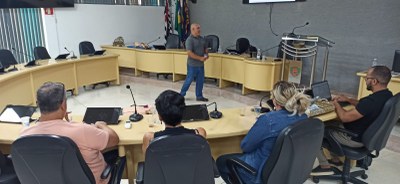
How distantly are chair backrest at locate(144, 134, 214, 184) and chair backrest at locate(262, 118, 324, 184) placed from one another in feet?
1.29

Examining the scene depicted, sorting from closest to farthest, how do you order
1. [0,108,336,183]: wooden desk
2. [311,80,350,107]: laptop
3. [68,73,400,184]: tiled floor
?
1. [0,108,336,183]: wooden desk
2. [311,80,350,107]: laptop
3. [68,73,400,184]: tiled floor

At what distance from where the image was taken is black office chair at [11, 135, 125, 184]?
1532mm

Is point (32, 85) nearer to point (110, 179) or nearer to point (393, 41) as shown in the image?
point (110, 179)

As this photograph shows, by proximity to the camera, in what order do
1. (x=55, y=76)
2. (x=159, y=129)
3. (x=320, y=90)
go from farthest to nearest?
1. (x=55, y=76)
2. (x=320, y=90)
3. (x=159, y=129)

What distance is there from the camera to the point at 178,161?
1.58m

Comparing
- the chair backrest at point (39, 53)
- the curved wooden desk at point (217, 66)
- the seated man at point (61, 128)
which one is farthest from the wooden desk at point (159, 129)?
the chair backrest at point (39, 53)

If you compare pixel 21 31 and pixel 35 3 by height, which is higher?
pixel 35 3

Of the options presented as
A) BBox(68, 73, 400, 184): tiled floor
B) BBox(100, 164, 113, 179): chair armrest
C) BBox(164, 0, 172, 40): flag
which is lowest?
BBox(68, 73, 400, 184): tiled floor

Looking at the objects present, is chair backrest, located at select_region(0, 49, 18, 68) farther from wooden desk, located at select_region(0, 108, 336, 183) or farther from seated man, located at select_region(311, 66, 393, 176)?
seated man, located at select_region(311, 66, 393, 176)

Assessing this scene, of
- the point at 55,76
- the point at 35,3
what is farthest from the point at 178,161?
the point at 35,3

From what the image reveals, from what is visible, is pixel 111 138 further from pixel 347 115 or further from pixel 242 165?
pixel 347 115

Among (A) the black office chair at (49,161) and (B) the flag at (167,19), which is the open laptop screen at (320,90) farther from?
(B) the flag at (167,19)

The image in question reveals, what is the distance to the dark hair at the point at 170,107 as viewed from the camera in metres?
1.71

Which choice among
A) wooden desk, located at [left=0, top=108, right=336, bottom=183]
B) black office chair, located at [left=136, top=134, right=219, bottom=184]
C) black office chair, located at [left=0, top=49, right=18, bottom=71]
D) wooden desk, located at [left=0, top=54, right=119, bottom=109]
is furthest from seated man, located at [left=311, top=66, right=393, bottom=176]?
black office chair, located at [left=0, top=49, right=18, bottom=71]
